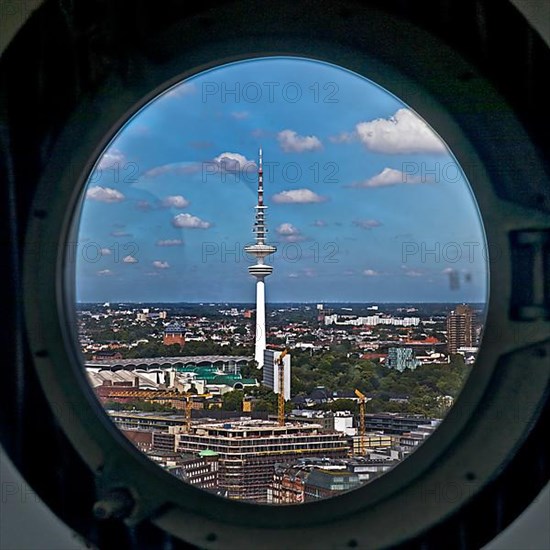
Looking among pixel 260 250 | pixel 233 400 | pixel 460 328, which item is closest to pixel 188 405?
pixel 233 400

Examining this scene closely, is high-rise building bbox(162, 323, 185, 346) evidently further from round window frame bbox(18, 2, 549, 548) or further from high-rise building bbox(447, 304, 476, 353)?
high-rise building bbox(447, 304, 476, 353)

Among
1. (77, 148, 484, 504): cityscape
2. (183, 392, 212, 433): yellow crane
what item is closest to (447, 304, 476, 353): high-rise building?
(77, 148, 484, 504): cityscape

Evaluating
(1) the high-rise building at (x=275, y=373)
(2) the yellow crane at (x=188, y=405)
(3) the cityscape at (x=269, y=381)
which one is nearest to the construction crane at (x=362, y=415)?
(3) the cityscape at (x=269, y=381)

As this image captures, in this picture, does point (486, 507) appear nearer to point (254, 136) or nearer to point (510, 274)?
point (510, 274)

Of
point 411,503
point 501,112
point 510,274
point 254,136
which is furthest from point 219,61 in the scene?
point 411,503

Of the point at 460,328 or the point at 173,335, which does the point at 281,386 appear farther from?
the point at 460,328
